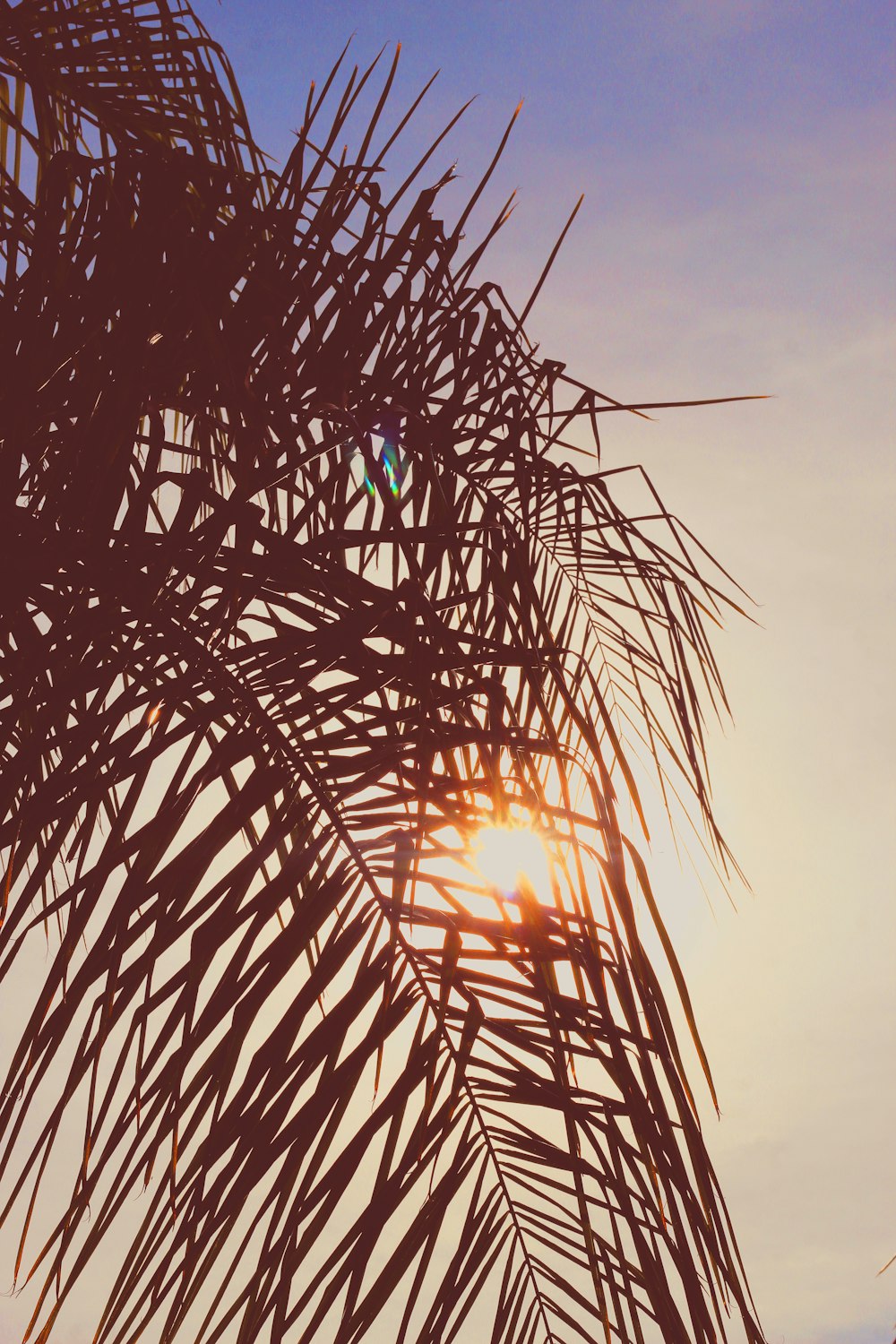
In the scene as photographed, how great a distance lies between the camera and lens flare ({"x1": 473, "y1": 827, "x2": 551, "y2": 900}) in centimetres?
48

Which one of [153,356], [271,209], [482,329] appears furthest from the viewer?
[482,329]

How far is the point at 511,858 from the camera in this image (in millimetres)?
487

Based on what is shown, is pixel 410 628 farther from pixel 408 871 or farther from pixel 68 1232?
pixel 68 1232

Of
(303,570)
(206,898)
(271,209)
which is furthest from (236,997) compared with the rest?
(271,209)

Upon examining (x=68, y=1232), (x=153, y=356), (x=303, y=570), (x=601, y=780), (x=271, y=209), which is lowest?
(x=68, y=1232)

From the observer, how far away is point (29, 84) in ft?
3.61

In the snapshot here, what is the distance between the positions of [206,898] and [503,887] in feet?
0.51

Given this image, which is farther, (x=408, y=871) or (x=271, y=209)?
(x=271, y=209)

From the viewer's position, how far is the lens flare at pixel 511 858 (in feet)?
1.57

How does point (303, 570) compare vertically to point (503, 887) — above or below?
above

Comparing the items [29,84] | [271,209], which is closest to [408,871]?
[271,209]

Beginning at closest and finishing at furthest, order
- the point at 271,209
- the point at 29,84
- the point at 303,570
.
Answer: the point at 303,570, the point at 271,209, the point at 29,84

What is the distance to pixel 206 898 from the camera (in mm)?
520

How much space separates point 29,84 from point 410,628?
36.8 inches
